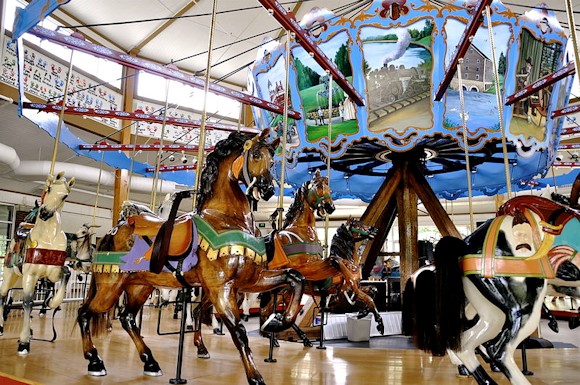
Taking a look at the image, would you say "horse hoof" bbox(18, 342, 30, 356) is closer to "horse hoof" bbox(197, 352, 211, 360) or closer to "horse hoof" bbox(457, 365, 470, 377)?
"horse hoof" bbox(197, 352, 211, 360)

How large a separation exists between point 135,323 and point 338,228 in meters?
3.11

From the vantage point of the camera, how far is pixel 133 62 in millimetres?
5008

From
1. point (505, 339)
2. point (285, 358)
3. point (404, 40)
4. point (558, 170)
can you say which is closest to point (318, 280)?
point (285, 358)

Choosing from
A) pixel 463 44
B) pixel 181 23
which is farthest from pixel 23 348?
pixel 181 23

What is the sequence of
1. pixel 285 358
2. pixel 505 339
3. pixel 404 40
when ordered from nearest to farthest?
pixel 505 339 < pixel 285 358 < pixel 404 40

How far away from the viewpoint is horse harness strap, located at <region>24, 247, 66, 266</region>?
4539 millimetres

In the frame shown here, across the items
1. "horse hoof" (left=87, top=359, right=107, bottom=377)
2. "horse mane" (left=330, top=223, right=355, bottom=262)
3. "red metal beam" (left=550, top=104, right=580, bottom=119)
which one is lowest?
"horse hoof" (left=87, top=359, right=107, bottom=377)

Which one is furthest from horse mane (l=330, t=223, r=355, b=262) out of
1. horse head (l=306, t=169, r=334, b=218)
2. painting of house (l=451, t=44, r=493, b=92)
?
painting of house (l=451, t=44, r=493, b=92)

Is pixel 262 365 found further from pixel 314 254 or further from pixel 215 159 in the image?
pixel 215 159

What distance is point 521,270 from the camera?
2621 mm

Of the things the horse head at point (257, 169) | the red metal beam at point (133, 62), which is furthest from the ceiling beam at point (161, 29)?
the horse head at point (257, 169)

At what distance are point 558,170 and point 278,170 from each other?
1265 centimetres

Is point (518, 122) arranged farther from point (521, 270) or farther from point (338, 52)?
point (521, 270)

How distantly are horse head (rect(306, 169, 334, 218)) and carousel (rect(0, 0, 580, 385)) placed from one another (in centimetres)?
2
